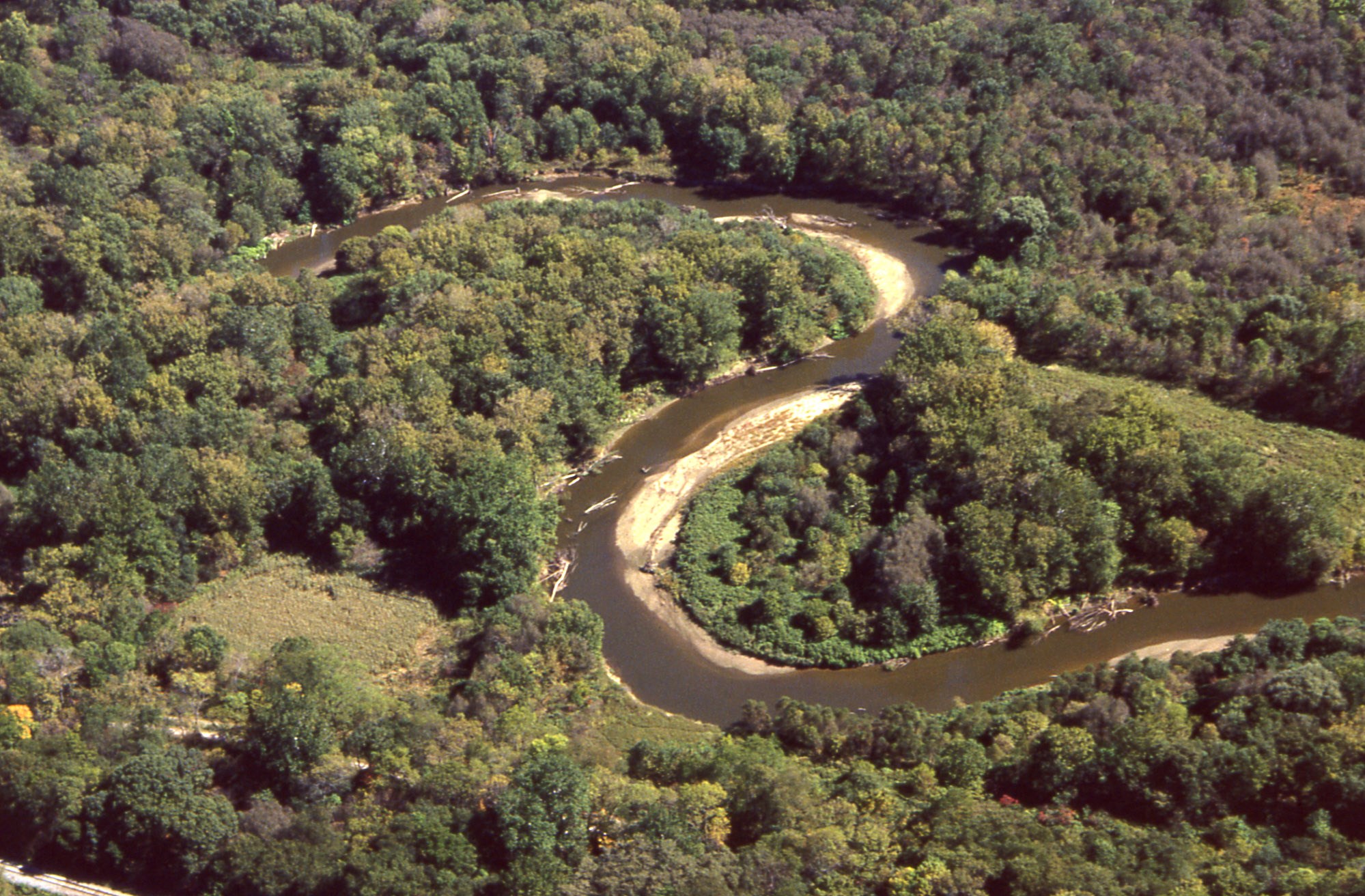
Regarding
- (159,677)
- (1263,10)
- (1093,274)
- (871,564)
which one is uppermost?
(1263,10)

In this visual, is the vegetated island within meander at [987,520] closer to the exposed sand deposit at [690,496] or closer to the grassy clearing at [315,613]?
the exposed sand deposit at [690,496]

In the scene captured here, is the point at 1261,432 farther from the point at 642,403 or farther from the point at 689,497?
the point at 642,403

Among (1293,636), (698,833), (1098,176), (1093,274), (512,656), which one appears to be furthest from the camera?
(1098,176)

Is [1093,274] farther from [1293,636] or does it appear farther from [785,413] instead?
[1293,636]

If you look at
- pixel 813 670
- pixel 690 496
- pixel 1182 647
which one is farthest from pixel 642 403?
pixel 1182 647

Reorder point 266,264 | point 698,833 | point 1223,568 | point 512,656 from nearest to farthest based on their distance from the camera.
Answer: point 698,833 < point 512,656 < point 1223,568 < point 266,264

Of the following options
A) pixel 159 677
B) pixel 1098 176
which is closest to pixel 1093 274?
pixel 1098 176
